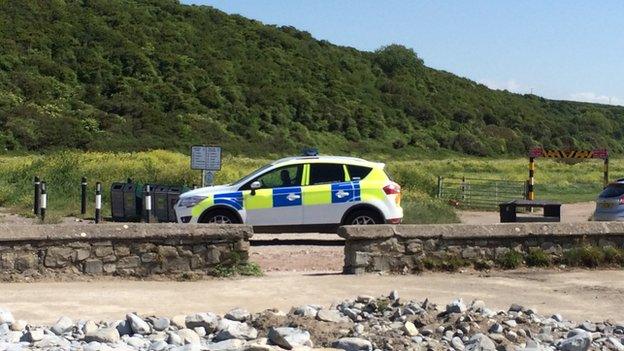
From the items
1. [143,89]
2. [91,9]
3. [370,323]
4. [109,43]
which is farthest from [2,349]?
[91,9]

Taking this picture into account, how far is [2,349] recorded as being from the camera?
25.1 ft

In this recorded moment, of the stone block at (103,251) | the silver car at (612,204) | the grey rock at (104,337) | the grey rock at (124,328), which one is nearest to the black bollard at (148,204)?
the stone block at (103,251)

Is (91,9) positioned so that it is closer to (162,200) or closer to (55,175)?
(55,175)

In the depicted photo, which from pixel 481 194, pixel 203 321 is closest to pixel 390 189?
pixel 203 321

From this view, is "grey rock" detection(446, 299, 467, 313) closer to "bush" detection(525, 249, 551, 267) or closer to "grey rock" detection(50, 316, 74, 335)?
"grey rock" detection(50, 316, 74, 335)

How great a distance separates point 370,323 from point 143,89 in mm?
51150

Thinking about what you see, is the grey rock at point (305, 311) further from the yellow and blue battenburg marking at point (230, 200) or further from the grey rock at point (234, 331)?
the yellow and blue battenburg marking at point (230, 200)

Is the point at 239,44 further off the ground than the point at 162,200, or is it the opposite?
the point at 239,44

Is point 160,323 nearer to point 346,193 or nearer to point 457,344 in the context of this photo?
point 457,344

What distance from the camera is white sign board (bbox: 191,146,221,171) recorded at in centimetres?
1923

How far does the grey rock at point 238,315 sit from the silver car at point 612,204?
37.5 ft

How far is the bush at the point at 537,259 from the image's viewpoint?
12336 millimetres

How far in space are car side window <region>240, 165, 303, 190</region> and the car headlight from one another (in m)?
0.99

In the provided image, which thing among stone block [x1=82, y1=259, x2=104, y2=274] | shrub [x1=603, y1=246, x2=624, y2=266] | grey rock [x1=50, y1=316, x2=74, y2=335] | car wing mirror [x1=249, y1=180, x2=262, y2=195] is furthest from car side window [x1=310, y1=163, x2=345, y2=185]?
grey rock [x1=50, y1=316, x2=74, y2=335]
